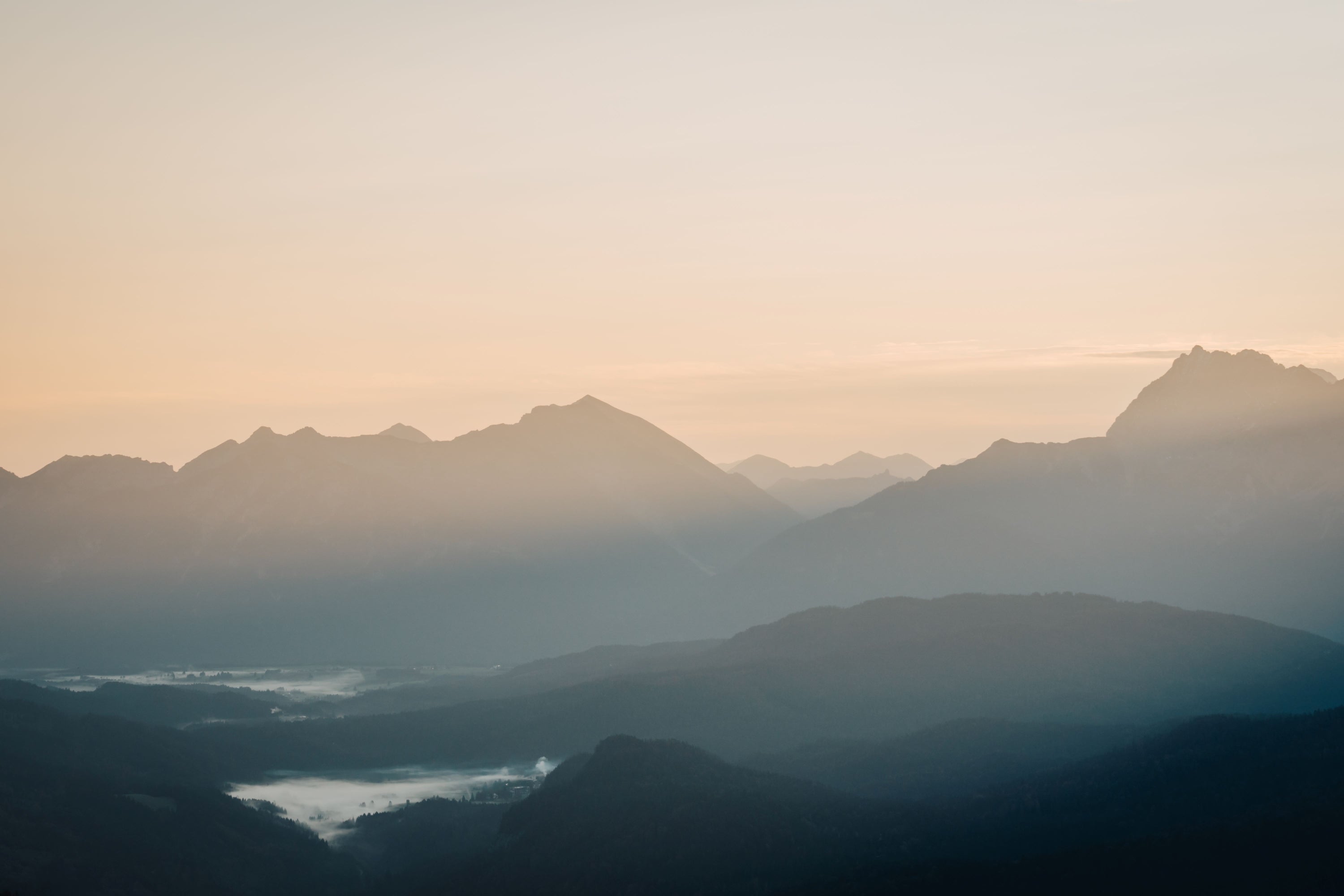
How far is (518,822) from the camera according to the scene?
19762cm

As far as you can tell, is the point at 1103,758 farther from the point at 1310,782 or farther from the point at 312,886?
the point at 312,886

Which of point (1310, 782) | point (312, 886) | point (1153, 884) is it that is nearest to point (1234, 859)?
point (1153, 884)

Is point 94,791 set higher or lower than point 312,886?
higher

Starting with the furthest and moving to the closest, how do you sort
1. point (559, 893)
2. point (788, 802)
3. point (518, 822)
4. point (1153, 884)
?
1. point (518, 822)
2. point (788, 802)
3. point (559, 893)
4. point (1153, 884)

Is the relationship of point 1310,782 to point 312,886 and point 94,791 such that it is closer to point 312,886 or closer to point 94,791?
point 312,886

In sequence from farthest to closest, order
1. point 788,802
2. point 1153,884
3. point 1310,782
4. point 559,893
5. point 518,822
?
point 518,822
point 788,802
point 559,893
point 1310,782
point 1153,884

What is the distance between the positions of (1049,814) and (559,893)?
6080 cm

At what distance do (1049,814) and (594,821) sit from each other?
202ft

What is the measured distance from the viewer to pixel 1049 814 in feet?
525

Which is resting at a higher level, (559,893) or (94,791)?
(94,791)

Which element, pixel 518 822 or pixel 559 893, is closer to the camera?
pixel 559 893

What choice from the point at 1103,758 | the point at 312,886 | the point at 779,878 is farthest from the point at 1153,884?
the point at 312,886

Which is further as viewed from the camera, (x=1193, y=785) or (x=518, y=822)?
(x=518, y=822)

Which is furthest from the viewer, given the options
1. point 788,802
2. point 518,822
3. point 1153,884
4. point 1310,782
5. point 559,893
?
point 518,822
